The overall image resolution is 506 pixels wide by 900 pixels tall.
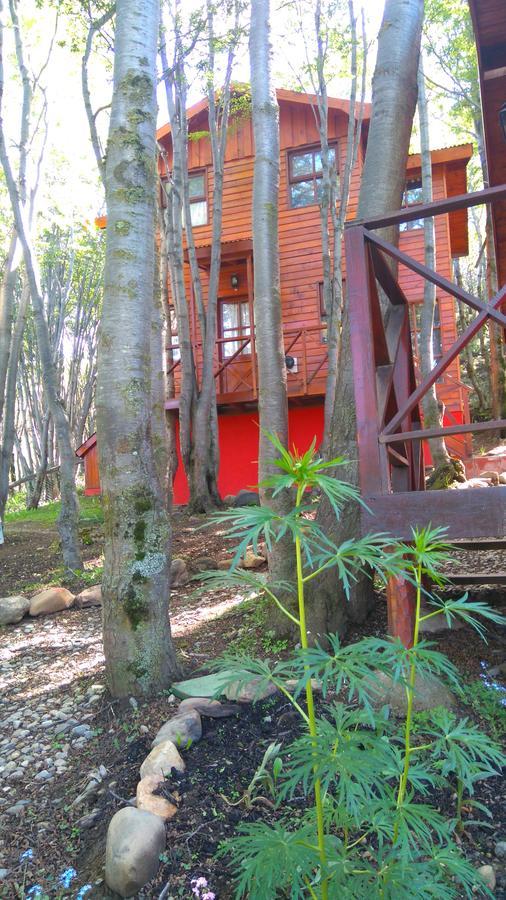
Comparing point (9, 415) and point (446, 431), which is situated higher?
point (9, 415)

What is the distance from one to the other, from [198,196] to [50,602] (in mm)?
13136

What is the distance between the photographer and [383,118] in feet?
15.4

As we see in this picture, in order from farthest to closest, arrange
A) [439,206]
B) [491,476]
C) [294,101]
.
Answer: [294,101] → [491,476] → [439,206]

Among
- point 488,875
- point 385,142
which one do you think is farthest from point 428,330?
point 488,875

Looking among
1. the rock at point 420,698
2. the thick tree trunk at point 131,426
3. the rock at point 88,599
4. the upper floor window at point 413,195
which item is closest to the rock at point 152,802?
the thick tree trunk at point 131,426

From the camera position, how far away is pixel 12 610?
20.1 feet

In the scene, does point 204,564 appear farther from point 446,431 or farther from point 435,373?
point 446,431

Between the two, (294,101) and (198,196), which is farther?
(198,196)

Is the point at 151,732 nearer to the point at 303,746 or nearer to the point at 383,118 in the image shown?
the point at 303,746

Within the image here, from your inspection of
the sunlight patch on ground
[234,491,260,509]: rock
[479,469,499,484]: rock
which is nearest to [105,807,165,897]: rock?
the sunlight patch on ground

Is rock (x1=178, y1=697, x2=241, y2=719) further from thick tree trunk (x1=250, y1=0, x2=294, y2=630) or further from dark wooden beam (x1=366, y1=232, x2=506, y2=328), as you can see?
dark wooden beam (x1=366, y1=232, x2=506, y2=328)

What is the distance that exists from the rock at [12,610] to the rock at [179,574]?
1.42 metres

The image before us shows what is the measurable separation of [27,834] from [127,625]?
Answer: 1053 mm

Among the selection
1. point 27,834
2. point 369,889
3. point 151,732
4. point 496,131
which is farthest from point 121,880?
point 496,131
